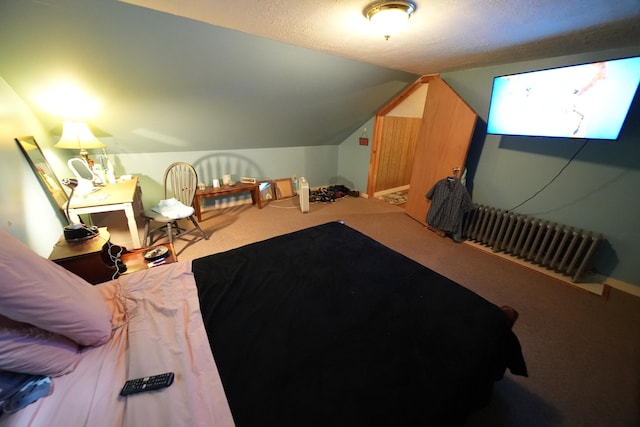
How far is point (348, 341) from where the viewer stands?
0.99 m

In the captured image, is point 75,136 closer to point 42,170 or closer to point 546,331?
point 42,170

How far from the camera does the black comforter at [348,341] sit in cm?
77

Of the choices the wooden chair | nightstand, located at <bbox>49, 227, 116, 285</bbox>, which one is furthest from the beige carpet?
nightstand, located at <bbox>49, 227, 116, 285</bbox>

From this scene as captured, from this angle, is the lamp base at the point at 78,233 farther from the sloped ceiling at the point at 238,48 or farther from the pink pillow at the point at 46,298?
the sloped ceiling at the point at 238,48

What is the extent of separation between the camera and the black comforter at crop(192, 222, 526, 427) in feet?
2.51

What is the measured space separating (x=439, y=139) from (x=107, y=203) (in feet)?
12.4

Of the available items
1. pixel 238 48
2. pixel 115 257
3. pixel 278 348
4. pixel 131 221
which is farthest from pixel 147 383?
pixel 238 48

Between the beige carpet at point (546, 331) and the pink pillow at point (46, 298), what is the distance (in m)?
1.77

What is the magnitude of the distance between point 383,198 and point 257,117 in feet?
9.33

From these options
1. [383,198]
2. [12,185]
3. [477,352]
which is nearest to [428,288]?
[477,352]

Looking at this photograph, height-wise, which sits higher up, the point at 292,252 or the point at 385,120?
the point at 385,120

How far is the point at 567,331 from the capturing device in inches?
68.1

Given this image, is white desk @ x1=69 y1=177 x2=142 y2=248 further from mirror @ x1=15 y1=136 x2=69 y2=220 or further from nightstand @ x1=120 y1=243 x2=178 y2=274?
nightstand @ x1=120 y1=243 x2=178 y2=274

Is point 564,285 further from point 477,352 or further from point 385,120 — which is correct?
point 385,120
